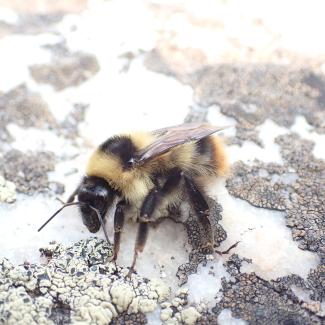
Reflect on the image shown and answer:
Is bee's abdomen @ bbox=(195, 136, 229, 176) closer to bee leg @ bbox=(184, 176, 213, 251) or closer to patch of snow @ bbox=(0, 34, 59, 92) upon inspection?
bee leg @ bbox=(184, 176, 213, 251)

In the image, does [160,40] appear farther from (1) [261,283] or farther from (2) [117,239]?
(1) [261,283]

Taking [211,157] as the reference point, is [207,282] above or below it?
below

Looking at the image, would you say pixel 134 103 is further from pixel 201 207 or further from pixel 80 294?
pixel 80 294

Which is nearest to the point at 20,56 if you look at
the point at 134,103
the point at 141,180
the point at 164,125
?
the point at 134,103

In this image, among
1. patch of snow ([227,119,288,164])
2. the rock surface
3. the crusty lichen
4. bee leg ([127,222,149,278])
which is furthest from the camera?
patch of snow ([227,119,288,164])

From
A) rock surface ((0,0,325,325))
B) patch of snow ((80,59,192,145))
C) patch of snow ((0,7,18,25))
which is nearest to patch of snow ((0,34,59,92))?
rock surface ((0,0,325,325))

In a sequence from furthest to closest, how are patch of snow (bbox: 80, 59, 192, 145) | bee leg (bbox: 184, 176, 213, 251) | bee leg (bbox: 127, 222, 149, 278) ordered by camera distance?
patch of snow (bbox: 80, 59, 192, 145), bee leg (bbox: 184, 176, 213, 251), bee leg (bbox: 127, 222, 149, 278)

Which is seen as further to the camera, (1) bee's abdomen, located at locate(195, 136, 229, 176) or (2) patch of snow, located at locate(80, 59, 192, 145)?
(2) patch of snow, located at locate(80, 59, 192, 145)

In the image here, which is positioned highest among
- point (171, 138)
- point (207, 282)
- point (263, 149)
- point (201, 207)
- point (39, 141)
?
point (171, 138)

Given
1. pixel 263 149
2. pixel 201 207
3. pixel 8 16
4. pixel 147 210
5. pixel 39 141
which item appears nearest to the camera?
pixel 147 210
